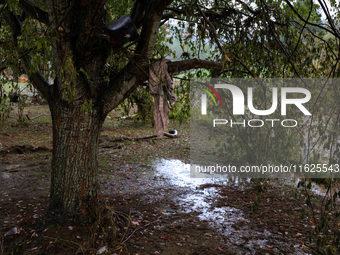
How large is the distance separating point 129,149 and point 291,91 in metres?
6.40

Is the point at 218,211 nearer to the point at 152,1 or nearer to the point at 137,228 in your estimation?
the point at 137,228

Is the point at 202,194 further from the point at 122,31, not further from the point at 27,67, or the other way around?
the point at 27,67

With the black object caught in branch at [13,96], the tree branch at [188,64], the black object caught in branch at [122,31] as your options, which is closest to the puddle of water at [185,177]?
the tree branch at [188,64]

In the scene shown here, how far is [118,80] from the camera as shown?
13.5 ft

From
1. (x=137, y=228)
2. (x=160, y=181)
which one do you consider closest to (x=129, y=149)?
(x=160, y=181)

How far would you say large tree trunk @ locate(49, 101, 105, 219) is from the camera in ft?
13.1

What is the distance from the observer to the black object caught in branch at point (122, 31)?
3.73 m

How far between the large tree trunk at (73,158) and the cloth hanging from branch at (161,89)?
85 centimetres

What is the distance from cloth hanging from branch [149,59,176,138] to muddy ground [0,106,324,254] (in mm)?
1457

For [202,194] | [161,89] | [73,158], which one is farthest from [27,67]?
[202,194]

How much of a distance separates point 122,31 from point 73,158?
183 centimetres

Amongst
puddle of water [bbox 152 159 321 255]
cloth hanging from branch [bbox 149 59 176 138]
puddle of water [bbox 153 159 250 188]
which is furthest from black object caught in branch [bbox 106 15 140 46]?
puddle of water [bbox 153 159 250 188]

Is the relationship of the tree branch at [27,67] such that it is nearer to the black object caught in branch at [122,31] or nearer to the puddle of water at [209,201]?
the black object caught in branch at [122,31]

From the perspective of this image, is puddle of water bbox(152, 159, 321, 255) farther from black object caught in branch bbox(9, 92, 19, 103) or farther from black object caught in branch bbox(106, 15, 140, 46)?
black object caught in branch bbox(9, 92, 19, 103)
